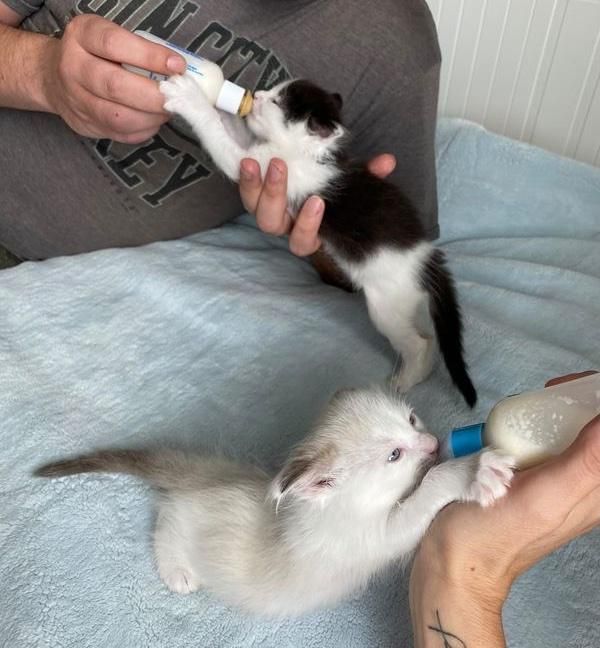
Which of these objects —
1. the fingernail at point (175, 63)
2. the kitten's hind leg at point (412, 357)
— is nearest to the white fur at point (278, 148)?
the fingernail at point (175, 63)

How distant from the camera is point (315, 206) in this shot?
1234 millimetres

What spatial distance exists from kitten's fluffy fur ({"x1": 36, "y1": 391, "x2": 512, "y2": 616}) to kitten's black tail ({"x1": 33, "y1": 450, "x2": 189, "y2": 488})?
62 millimetres

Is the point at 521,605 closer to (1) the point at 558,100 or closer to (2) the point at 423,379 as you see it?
(2) the point at 423,379

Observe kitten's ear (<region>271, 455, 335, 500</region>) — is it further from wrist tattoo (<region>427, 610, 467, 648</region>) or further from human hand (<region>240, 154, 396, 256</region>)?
human hand (<region>240, 154, 396, 256</region>)

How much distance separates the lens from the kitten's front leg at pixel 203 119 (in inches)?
42.1

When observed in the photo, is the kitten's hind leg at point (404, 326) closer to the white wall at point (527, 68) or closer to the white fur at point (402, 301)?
the white fur at point (402, 301)

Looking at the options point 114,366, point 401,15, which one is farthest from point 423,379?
point 401,15

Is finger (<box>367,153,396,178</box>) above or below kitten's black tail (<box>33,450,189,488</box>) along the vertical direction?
above

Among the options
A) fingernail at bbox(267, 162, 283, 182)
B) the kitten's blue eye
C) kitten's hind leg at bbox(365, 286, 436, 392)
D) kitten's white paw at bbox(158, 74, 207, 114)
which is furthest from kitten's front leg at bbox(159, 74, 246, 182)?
the kitten's blue eye

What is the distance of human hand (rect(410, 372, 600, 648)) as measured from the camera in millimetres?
675

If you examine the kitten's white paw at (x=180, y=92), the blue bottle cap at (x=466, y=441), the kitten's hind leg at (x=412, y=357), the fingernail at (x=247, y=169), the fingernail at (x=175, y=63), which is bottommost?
the kitten's hind leg at (x=412, y=357)

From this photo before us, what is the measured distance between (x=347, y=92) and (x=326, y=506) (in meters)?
0.98

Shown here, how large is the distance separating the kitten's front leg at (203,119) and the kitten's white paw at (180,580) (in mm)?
736

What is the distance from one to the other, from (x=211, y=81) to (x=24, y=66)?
0.39 m
